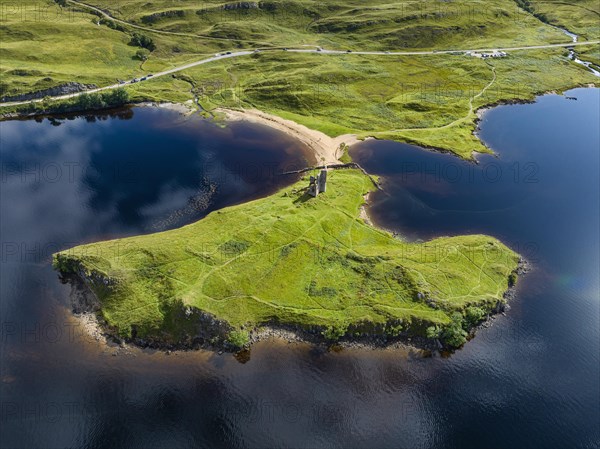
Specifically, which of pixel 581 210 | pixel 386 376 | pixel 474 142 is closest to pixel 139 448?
pixel 386 376

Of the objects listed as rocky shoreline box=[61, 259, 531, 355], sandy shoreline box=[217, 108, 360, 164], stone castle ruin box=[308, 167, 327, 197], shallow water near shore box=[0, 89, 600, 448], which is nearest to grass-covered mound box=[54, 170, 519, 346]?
rocky shoreline box=[61, 259, 531, 355]

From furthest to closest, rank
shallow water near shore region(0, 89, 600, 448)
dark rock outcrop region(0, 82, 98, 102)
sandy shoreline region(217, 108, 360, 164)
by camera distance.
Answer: dark rock outcrop region(0, 82, 98, 102) → sandy shoreline region(217, 108, 360, 164) → shallow water near shore region(0, 89, 600, 448)

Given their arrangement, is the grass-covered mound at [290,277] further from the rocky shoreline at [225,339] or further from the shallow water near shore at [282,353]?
the shallow water near shore at [282,353]

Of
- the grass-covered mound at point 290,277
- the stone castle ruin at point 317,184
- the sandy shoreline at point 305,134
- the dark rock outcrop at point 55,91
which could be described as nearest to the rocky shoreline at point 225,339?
the grass-covered mound at point 290,277

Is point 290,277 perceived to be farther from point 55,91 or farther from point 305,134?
point 55,91

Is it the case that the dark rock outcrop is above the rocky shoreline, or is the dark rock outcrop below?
above

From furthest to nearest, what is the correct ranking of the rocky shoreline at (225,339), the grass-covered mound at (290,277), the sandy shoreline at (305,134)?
the sandy shoreline at (305,134) < the grass-covered mound at (290,277) < the rocky shoreline at (225,339)

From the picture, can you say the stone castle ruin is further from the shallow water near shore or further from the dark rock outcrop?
the dark rock outcrop
